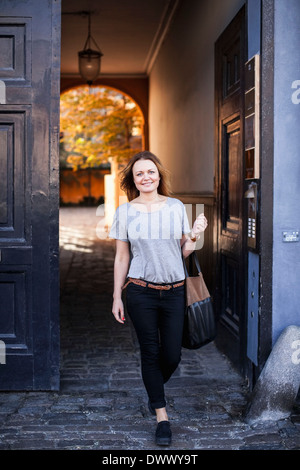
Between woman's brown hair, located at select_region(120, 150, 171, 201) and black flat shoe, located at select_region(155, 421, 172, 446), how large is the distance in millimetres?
1476

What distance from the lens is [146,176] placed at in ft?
12.5

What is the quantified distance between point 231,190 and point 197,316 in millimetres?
1978

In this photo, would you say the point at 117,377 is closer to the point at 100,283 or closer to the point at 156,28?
the point at 100,283

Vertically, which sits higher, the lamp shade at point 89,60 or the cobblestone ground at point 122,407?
the lamp shade at point 89,60

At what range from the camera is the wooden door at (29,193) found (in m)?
4.64

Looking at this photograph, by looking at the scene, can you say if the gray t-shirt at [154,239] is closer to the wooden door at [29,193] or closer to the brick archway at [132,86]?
the wooden door at [29,193]

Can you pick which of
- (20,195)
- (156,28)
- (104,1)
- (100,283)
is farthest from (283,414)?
(156,28)

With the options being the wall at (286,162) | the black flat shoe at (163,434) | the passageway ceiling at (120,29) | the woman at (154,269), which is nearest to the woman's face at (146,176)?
the woman at (154,269)

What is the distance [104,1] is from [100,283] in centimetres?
446

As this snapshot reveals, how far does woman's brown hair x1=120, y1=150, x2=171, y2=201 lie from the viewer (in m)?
3.85

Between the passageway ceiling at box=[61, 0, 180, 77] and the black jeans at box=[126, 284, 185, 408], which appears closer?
the black jeans at box=[126, 284, 185, 408]

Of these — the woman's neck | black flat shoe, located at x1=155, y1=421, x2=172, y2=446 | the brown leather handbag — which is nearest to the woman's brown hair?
the woman's neck

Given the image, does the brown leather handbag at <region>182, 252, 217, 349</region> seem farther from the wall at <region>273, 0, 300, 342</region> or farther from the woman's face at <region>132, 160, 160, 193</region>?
the wall at <region>273, 0, 300, 342</region>

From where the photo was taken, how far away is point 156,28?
1043cm
